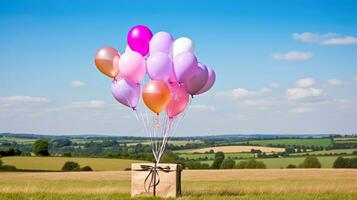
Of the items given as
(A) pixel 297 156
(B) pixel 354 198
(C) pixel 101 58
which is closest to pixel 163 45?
(C) pixel 101 58

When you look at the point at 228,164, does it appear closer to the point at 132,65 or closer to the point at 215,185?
the point at 215,185

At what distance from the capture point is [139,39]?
16.3 m

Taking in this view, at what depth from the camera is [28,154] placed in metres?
66.1

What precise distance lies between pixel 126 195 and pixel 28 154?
173 ft

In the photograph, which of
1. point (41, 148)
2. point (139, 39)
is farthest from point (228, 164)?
point (139, 39)

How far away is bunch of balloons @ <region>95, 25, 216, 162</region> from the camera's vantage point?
1560 cm

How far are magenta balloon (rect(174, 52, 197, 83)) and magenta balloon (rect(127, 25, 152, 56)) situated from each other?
1162 millimetres

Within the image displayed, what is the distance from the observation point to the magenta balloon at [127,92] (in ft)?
54.1

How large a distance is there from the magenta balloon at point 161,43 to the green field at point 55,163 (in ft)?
124

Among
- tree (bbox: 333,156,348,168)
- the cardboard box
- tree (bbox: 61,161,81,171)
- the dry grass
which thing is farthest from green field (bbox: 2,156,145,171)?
the cardboard box

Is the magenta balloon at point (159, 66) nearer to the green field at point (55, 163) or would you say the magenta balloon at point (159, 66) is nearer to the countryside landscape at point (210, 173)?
the countryside landscape at point (210, 173)

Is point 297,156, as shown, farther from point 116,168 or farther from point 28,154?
point 28,154

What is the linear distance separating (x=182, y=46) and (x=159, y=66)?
1.27m

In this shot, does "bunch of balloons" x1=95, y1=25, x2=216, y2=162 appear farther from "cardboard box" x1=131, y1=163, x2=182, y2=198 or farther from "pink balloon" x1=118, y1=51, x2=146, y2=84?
"cardboard box" x1=131, y1=163, x2=182, y2=198
